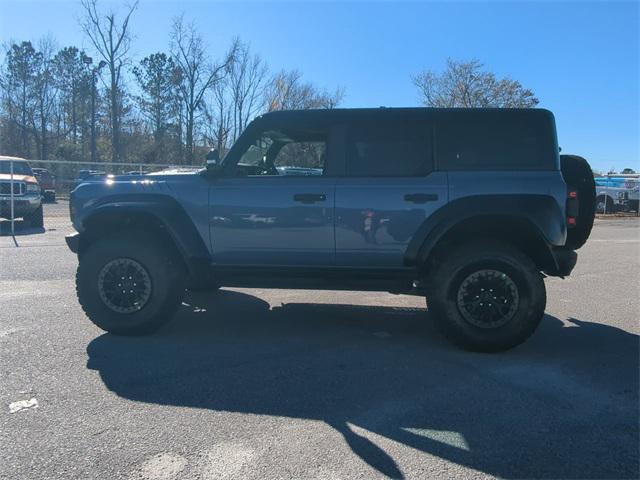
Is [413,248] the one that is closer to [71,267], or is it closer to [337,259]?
[337,259]

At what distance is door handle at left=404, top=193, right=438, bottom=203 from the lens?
14.9 ft

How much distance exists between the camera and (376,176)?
469cm

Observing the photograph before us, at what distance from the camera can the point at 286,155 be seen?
5.27m

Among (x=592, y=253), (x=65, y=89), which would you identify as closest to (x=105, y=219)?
(x=592, y=253)

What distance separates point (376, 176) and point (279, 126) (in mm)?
1108

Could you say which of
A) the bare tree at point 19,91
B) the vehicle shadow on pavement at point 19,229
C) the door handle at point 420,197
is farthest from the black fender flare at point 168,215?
the bare tree at point 19,91

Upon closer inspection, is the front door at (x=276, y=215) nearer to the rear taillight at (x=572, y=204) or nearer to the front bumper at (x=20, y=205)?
the rear taillight at (x=572, y=204)

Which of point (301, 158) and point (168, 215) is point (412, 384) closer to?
point (301, 158)

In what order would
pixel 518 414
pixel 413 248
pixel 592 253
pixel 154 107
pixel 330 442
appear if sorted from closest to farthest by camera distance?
pixel 330 442
pixel 518 414
pixel 413 248
pixel 592 253
pixel 154 107

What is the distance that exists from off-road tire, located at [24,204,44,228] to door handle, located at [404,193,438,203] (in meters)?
12.9

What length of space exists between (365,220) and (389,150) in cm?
70

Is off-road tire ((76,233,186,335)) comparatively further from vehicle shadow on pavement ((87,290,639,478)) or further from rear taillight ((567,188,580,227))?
rear taillight ((567,188,580,227))

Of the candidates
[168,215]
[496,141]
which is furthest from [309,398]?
[496,141]

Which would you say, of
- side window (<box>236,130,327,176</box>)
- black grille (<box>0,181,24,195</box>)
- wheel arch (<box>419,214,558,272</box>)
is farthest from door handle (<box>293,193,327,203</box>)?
black grille (<box>0,181,24,195</box>)
